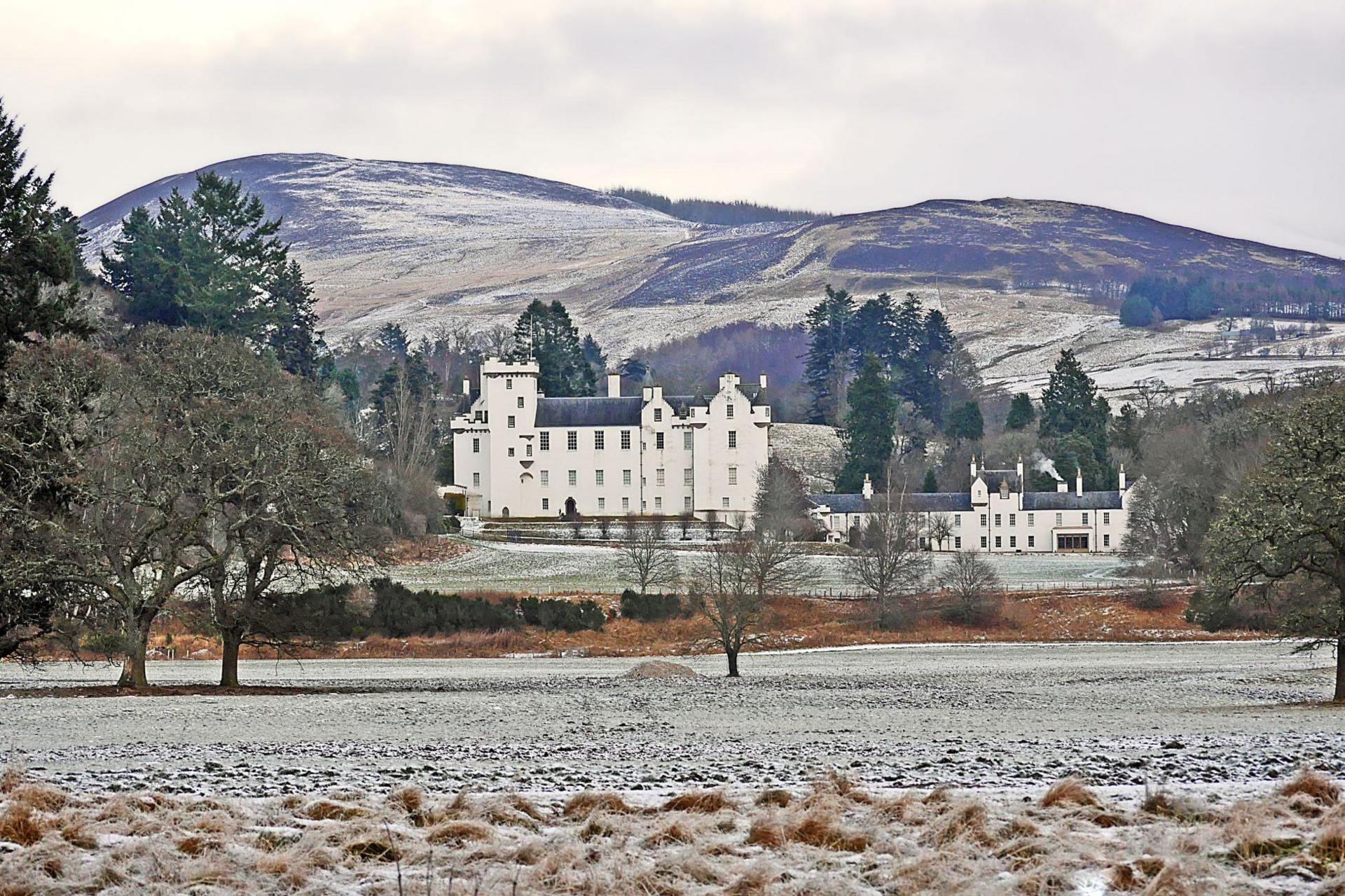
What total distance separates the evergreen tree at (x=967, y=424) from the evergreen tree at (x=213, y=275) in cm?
6155

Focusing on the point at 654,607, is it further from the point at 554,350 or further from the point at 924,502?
the point at 554,350

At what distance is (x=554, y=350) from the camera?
414 ft

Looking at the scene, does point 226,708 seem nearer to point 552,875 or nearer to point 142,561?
point 142,561

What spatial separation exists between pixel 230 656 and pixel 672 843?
2588cm

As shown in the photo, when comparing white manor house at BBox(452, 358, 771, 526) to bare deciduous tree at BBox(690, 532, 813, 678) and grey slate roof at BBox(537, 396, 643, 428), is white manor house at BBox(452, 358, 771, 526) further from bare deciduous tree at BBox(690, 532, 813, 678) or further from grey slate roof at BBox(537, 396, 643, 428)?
bare deciduous tree at BBox(690, 532, 813, 678)

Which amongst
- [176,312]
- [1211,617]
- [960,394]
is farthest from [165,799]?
[960,394]

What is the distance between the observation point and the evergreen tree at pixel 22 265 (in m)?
31.4

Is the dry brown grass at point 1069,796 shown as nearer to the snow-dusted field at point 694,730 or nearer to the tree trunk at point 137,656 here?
the snow-dusted field at point 694,730

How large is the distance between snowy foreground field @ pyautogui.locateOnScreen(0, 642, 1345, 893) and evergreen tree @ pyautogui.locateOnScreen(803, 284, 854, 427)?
133041 millimetres

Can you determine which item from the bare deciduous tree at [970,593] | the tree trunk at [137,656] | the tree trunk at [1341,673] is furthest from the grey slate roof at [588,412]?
the tree trunk at [1341,673]

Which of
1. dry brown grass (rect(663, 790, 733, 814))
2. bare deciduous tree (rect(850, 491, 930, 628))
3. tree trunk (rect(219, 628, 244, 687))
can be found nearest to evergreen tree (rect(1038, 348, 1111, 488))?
bare deciduous tree (rect(850, 491, 930, 628))

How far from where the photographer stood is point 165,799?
44.0 feet

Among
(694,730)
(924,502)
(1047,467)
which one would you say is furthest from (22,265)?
(1047,467)

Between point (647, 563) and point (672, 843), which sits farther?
point (647, 563)
